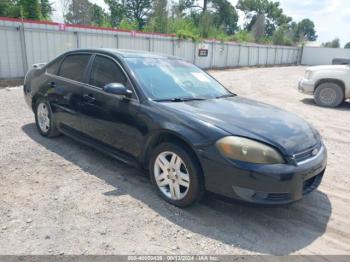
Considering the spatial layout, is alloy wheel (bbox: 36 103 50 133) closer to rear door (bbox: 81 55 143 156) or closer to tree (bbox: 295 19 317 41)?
rear door (bbox: 81 55 143 156)

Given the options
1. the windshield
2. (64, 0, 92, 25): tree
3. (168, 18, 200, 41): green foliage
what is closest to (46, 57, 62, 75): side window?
the windshield

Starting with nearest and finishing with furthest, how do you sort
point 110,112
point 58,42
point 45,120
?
point 110,112
point 45,120
point 58,42

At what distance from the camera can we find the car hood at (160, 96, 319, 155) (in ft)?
9.91

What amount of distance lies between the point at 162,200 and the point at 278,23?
77142mm

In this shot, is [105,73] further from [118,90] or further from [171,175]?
[171,175]

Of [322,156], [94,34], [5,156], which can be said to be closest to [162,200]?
[322,156]

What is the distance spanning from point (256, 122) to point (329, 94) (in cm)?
788

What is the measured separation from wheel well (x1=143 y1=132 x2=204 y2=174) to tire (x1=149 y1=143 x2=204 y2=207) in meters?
0.03

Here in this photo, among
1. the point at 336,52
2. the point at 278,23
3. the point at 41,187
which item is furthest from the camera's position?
the point at 278,23

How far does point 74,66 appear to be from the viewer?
4.71m

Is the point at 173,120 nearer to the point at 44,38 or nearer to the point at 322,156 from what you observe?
the point at 322,156

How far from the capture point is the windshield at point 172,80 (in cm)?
377

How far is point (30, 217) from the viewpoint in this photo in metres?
3.10

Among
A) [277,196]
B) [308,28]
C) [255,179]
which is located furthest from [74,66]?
[308,28]
